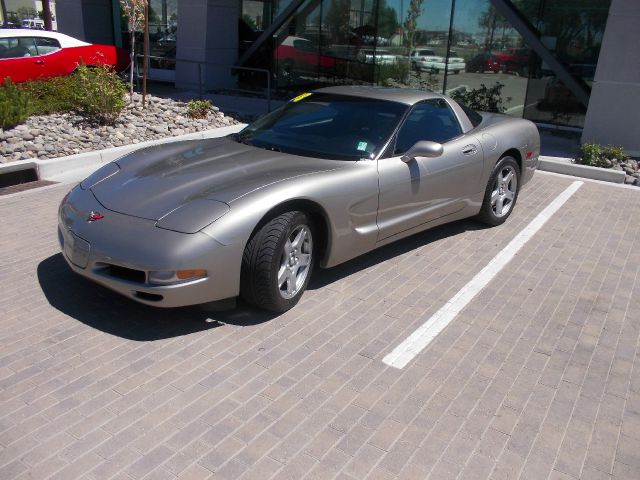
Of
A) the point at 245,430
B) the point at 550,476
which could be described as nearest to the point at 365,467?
the point at 245,430

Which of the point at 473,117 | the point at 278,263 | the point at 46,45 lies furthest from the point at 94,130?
the point at 278,263

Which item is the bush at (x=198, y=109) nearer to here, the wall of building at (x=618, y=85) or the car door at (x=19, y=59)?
the car door at (x=19, y=59)

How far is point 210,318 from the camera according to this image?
4020 millimetres

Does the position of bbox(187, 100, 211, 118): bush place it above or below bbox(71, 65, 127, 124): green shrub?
below

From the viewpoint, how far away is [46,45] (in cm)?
1229

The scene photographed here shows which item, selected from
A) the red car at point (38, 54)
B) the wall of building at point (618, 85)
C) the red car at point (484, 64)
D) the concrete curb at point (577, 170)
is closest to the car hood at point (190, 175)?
the concrete curb at point (577, 170)

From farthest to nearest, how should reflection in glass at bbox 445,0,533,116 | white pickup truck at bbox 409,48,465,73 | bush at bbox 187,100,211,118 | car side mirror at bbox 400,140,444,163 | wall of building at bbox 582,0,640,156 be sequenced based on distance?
white pickup truck at bbox 409,48,465,73, reflection in glass at bbox 445,0,533,116, bush at bbox 187,100,211,118, wall of building at bbox 582,0,640,156, car side mirror at bbox 400,140,444,163

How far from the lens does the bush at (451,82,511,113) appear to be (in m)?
12.1

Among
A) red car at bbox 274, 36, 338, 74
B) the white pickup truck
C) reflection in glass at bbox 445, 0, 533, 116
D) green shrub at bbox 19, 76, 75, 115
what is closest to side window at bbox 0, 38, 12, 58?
green shrub at bbox 19, 76, 75, 115

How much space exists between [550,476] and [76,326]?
2.92 m

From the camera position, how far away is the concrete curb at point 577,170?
8.58 metres

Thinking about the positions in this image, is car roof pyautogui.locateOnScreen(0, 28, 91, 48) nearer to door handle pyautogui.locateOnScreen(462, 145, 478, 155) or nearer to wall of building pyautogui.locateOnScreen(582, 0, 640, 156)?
door handle pyautogui.locateOnScreen(462, 145, 478, 155)

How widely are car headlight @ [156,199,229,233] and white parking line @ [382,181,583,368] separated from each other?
54.8 inches

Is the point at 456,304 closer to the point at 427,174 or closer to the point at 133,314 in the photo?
the point at 427,174
